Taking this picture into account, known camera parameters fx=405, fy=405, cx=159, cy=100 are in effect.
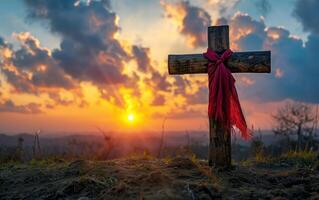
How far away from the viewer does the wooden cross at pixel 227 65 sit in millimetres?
7039

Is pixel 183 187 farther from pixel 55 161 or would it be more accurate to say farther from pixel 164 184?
pixel 55 161

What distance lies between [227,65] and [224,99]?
0.62m

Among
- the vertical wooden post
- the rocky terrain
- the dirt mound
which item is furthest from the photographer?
the vertical wooden post

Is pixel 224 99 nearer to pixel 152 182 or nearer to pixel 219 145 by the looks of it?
pixel 219 145

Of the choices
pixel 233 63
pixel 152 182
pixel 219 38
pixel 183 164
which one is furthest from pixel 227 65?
pixel 152 182

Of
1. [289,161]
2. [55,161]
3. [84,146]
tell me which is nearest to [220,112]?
[289,161]

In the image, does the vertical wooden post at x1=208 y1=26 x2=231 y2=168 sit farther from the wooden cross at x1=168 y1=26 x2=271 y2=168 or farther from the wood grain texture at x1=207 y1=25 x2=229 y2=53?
the wood grain texture at x1=207 y1=25 x2=229 y2=53

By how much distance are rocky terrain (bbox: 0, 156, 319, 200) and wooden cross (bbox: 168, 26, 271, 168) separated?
320 millimetres

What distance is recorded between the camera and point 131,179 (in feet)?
18.9

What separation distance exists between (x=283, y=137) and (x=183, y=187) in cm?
1895

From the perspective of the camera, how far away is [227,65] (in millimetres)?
7227

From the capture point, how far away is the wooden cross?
7.04 metres

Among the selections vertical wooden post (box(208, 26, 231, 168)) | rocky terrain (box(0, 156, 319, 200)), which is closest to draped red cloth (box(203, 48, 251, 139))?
vertical wooden post (box(208, 26, 231, 168))

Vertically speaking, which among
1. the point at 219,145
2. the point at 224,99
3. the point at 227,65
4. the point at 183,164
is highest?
the point at 227,65
